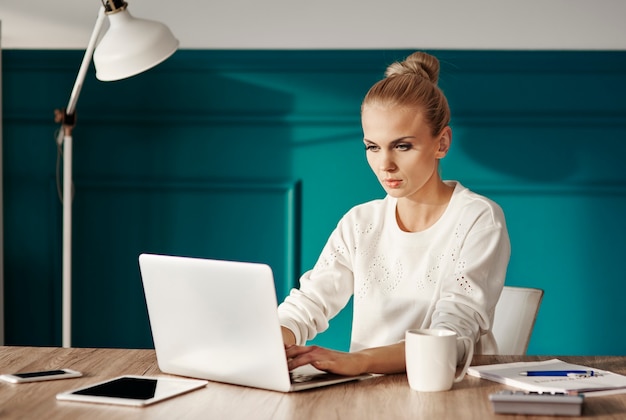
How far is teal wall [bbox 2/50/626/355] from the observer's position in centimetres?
297

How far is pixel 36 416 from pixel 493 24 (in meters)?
2.23

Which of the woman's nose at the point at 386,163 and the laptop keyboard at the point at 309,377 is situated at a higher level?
the woman's nose at the point at 386,163

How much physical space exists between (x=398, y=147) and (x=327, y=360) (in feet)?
1.90

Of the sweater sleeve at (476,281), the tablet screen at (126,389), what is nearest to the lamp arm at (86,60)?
the sweater sleeve at (476,281)

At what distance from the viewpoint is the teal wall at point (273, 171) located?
2.97 metres

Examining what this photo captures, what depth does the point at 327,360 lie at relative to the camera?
4.38 ft

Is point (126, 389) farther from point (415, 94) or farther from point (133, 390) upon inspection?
point (415, 94)

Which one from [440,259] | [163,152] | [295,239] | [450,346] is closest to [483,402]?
[450,346]

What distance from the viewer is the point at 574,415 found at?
115cm

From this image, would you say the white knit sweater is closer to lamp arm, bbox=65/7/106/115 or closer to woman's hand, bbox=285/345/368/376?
woman's hand, bbox=285/345/368/376

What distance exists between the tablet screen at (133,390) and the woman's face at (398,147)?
632 millimetres

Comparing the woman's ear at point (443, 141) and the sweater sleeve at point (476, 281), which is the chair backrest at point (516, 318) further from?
the woman's ear at point (443, 141)

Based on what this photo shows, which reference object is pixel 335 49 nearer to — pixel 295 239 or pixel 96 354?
pixel 295 239

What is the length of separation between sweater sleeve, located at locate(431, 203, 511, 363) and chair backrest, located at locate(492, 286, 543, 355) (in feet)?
0.48
